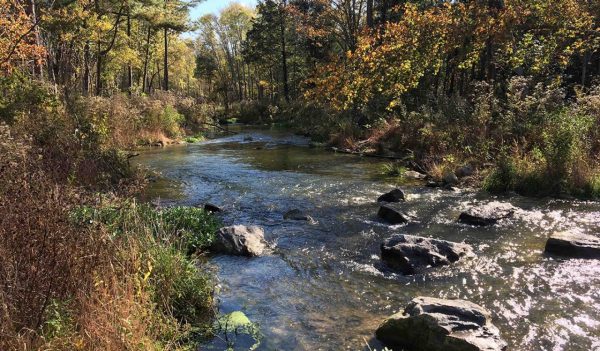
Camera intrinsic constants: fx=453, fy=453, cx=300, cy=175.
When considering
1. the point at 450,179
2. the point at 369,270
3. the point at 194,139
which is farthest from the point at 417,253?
the point at 194,139

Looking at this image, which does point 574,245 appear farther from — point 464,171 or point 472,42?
point 472,42

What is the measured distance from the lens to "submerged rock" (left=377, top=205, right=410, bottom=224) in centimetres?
1027

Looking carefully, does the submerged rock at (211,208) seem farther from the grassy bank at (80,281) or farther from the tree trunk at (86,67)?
the tree trunk at (86,67)

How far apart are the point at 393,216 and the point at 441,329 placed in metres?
5.27

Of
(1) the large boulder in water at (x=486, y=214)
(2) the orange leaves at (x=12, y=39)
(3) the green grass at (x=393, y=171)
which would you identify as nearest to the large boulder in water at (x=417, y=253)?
(1) the large boulder in water at (x=486, y=214)

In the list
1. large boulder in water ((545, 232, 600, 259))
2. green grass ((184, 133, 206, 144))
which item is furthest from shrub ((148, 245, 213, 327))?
green grass ((184, 133, 206, 144))

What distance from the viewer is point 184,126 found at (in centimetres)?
3138

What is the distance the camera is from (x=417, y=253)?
25.7 ft

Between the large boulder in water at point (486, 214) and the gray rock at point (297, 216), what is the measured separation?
11.4ft

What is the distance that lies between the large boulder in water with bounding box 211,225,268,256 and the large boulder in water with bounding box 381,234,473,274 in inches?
92.0

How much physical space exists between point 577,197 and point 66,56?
34082 mm

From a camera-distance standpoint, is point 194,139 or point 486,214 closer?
point 486,214

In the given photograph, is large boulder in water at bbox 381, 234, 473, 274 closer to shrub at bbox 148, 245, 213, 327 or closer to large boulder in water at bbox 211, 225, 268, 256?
large boulder in water at bbox 211, 225, 268, 256

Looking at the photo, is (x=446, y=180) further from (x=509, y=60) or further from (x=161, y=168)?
(x=161, y=168)
